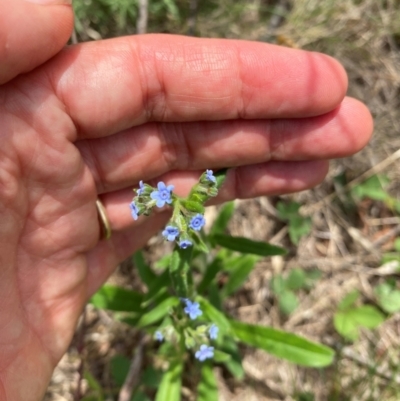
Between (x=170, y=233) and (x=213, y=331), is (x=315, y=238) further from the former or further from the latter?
(x=170, y=233)

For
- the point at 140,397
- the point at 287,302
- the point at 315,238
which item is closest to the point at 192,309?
the point at 140,397

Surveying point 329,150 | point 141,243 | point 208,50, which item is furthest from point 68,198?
point 329,150

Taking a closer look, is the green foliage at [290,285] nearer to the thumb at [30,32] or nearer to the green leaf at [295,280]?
the green leaf at [295,280]

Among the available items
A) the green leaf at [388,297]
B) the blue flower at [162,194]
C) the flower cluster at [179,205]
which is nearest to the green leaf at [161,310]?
the flower cluster at [179,205]

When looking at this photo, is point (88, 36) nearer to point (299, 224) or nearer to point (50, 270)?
point (50, 270)

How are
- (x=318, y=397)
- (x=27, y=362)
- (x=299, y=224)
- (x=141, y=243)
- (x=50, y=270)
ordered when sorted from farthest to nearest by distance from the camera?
(x=299, y=224)
(x=318, y=397)
(x=141, y=243)
(x=50, y=270)
(x=27, y=362)
